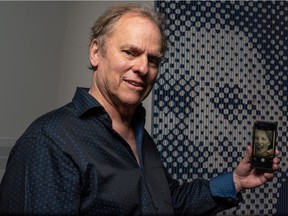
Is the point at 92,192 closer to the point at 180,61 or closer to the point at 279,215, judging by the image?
the point at 180,61

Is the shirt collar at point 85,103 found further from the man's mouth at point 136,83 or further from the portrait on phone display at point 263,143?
the portrait on phone display at point 263,143

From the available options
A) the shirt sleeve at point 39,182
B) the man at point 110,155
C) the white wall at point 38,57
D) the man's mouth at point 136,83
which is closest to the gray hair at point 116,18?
the man at point 110,155

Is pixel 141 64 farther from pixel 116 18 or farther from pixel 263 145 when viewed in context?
pixel 263 145

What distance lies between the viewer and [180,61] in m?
1.71

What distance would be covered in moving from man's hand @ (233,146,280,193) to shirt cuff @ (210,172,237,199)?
0.05ft

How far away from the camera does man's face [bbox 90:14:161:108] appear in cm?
91

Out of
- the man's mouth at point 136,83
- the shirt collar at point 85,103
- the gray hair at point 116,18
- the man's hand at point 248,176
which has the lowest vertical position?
the man's hand at point 248,176

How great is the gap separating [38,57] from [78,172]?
1.06m

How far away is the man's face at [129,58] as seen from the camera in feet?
2.98

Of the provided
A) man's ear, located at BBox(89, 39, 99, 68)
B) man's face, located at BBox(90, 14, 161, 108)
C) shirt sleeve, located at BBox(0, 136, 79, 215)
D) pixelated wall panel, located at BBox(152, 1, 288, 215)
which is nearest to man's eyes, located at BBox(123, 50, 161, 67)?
man's face, located at BBox(90, 14, 161, 108)

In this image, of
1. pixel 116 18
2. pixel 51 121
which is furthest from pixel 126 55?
pixel 51 121

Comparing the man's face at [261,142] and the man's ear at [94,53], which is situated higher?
the man's ear at [94,53]

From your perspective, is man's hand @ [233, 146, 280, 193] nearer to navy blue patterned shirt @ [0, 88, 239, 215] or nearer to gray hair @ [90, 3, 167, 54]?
navy blue patterned shirt @ [0, 88, 239, 215]

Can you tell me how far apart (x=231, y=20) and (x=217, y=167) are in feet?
2.62
